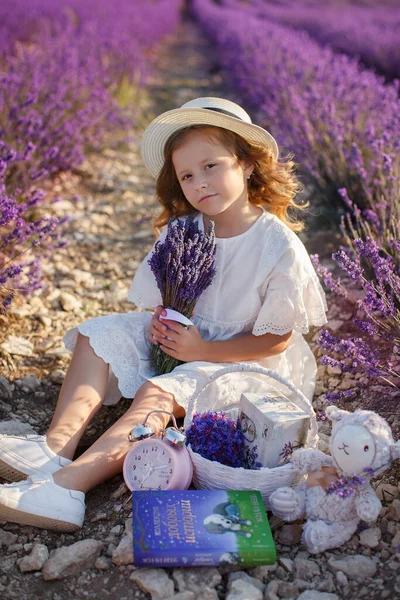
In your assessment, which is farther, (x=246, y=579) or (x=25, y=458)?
(x=25, y=458)

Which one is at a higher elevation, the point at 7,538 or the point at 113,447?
the point at 113,447

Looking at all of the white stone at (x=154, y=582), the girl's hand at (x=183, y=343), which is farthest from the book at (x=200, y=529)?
the girl's hand at (x=183, y=343)

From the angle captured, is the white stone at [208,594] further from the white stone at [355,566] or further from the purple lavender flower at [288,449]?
the purple lavender flower at [288,449]

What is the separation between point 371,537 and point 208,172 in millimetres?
1250

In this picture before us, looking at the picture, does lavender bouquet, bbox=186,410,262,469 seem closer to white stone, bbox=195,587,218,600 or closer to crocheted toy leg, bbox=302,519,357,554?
crocheted toy leg, bbox=302,519,357,554

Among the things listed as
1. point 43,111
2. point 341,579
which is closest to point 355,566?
point 341,579

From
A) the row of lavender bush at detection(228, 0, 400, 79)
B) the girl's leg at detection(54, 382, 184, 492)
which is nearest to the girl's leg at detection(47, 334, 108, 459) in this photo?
the girl's leg at detection(54, 382, 184, 492)

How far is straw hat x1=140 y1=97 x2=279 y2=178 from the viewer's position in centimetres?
228

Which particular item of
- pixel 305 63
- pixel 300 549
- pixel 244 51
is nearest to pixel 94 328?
pixel 300 549

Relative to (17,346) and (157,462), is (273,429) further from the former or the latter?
(17,346)

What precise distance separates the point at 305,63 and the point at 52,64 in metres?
1.96

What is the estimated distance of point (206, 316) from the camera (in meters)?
2.50

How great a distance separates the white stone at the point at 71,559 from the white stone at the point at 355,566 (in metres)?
0.62

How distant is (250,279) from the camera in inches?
95.4
